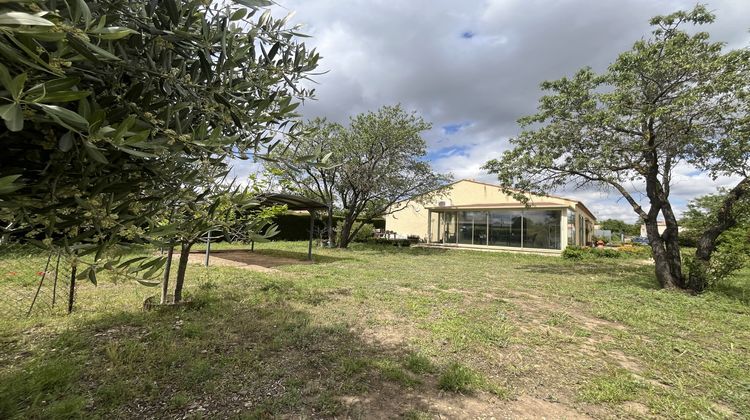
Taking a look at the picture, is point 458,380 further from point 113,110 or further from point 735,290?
point 735,290

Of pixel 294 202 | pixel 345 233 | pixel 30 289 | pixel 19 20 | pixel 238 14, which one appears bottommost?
pixel 30 289

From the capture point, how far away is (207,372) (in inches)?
112

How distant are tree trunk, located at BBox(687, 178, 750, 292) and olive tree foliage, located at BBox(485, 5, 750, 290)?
16 cm

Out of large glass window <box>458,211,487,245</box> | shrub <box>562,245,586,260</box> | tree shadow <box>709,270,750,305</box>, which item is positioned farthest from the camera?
large glass window <box>458,211,487,245</box>

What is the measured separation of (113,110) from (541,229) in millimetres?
18718

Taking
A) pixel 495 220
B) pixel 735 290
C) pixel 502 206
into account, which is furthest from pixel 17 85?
pixel 495 220

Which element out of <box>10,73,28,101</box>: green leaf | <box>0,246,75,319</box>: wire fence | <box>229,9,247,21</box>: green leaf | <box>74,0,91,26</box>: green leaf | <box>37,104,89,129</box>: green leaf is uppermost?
<box>229,9,247,21</box>: green leaf

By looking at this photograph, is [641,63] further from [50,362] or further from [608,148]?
[50,362]

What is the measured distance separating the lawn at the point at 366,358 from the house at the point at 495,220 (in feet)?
35.4

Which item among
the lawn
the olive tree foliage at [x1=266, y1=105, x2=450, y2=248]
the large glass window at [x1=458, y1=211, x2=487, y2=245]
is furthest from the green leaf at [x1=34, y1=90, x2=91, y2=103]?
the large glass window at [x1=458, y1=211, x2=487, y2=245]

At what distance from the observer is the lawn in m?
2.49

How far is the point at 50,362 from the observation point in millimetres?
2871

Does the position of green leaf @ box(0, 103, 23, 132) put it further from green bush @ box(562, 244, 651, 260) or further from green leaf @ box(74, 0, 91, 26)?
green bush @ box(562, 244, 651, 260)

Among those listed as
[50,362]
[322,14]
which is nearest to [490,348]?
[322,14]
